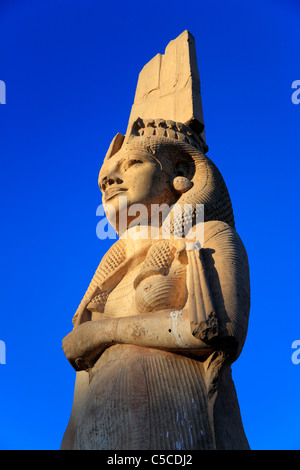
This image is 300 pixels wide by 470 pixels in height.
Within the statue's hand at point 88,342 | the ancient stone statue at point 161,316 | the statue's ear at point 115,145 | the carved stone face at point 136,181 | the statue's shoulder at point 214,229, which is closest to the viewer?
the ancient stone statue at point 161,316

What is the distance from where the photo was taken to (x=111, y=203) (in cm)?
461

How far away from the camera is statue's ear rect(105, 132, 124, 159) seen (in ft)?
16.8

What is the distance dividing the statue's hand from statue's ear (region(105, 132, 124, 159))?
1954 millimetres

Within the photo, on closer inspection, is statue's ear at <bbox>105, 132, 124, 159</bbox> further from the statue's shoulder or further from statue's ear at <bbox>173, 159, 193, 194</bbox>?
the statue's shoulder

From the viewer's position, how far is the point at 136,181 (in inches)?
180

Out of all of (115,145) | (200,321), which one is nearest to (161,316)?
(200,321)

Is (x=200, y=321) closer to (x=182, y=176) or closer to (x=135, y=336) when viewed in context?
(x=135, y=336)

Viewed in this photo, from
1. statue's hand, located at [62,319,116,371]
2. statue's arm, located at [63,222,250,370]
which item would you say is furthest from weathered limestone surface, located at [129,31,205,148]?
statue's hand, located at [62,319,116,371]

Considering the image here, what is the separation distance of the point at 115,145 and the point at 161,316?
2.34 metres

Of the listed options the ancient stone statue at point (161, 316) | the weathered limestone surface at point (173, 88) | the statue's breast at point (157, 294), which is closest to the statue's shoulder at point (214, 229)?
the ancient stone statue at point (161, 316)

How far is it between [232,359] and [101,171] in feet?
7.70

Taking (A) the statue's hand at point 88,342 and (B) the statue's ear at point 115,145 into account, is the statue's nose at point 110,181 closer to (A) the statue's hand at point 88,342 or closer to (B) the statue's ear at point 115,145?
(B) the statue's ear at point 115,145

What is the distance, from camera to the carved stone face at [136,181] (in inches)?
179

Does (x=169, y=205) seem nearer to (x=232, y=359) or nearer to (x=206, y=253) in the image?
(x=206, y=253)
